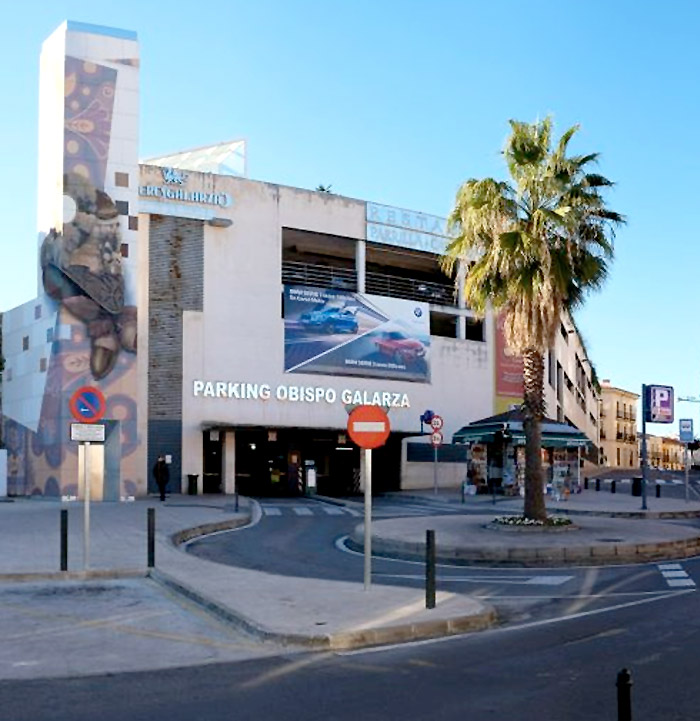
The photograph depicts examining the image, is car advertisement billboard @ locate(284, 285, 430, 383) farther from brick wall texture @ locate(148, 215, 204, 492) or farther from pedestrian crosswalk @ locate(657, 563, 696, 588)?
pedestrian crosswalk @ locate(657, 563, 696, 588)

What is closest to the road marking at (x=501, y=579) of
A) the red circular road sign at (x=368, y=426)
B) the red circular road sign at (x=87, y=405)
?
the red circular road sign at (x=368, y=426)

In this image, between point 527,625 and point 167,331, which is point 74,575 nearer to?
point 527,625

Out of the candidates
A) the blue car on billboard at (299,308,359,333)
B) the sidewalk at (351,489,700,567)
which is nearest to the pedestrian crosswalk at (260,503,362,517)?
the sidewalk at (351,489,700,567)

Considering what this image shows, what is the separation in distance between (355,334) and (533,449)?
22.2m

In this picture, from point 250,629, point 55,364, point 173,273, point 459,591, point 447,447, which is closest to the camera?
point 250,629

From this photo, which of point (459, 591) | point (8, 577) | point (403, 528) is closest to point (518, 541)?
point (403, 528)

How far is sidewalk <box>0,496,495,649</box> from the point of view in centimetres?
1023

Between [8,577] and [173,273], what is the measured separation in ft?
83.7

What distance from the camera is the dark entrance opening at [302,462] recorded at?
42.3 m

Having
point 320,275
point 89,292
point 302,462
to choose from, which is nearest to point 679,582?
point 89,292

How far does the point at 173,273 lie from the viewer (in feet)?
128

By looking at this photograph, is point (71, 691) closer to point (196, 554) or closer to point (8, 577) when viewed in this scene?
point (8, 577)

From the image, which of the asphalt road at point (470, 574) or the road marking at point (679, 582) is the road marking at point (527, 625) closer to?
the asphalt road at point (470, 574)

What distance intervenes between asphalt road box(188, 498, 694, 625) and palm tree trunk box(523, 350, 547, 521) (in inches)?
171
